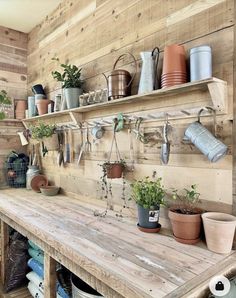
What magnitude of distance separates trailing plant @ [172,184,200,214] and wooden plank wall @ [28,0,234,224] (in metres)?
0.04

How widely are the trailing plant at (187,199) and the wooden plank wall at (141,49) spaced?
36mm

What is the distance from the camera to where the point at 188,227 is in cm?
117

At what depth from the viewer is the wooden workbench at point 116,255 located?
89 cm

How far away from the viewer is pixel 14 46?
2.93 meters

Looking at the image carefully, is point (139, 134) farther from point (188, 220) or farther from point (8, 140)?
point (8, 140)

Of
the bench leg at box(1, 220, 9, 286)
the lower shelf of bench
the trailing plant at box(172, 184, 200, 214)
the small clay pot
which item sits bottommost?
the lower shelf of bench

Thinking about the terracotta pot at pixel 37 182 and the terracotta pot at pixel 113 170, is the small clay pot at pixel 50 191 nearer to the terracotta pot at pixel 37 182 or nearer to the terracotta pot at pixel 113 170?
the terracotta pot at pixel 37 182

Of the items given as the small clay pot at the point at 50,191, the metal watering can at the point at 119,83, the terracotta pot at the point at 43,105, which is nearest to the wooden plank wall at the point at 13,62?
the terracotta pot at the point at 43,105

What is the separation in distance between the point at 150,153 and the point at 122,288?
0.81 meters

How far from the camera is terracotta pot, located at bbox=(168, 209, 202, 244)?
1.16m

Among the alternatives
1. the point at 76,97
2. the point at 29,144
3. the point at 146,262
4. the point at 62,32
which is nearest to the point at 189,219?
the point at 146,262

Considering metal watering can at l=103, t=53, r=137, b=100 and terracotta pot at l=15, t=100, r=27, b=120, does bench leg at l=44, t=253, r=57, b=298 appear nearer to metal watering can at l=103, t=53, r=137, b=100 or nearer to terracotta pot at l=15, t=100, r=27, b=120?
metal watering can at l=103, t=53, r=137, b=100

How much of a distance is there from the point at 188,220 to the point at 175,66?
2.48 ft

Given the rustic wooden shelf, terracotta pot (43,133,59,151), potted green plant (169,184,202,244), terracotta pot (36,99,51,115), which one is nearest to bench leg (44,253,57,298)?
potted green plant (169,184,202,244)
